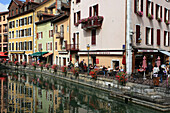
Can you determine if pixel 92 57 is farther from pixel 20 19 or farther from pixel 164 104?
pixel 20 19

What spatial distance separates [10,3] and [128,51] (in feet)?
140

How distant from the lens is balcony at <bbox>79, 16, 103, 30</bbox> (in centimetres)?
2388

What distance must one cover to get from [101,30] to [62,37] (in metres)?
10.8

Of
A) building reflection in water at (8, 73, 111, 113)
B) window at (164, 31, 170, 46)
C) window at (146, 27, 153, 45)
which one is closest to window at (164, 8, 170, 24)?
window at (164, 31, 170, 46)

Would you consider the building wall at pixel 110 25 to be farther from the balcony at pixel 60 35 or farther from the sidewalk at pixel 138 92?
the balcony at pixel 60 35

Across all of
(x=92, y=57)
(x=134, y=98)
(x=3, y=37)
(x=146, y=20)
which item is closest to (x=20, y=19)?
(x=3, y=37)

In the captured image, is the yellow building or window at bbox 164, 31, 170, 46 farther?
the yellow building

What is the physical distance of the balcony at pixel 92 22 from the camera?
23.9 m

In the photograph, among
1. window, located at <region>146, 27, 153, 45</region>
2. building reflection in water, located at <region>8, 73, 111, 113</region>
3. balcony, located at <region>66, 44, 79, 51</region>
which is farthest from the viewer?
balcony, located at <region>66, 44, 79, 51</region>

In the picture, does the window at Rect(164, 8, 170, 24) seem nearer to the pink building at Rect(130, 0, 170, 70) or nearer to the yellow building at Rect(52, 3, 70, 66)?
the pink building at Rect(130, 0, 170, 70)

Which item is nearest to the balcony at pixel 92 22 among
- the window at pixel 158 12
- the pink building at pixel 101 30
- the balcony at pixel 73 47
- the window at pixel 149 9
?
the pink building at pixel 101 30

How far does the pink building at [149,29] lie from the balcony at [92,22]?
13.8ft

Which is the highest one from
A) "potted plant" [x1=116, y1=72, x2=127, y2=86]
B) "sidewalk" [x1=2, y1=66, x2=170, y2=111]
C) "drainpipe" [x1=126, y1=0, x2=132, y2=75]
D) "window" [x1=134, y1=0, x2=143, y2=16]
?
"window" [x1=134, y1=0, x2=143, y2=16]

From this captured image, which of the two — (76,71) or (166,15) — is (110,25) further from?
(166,15)
